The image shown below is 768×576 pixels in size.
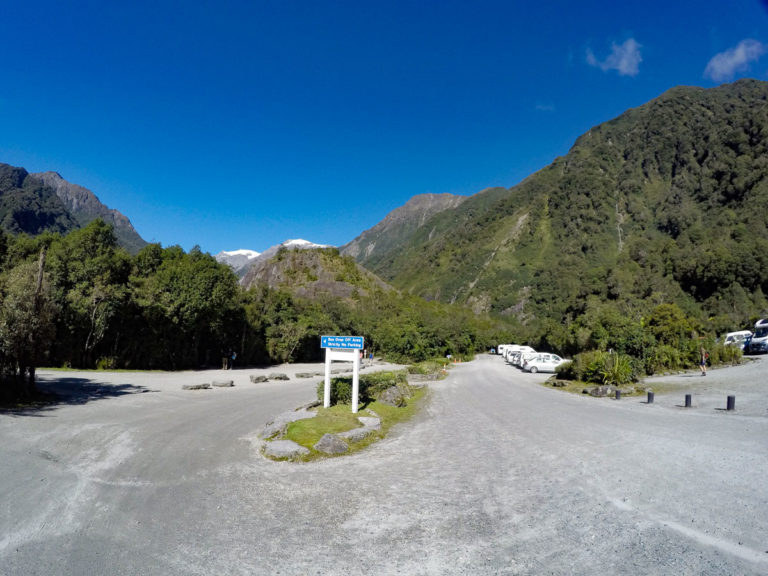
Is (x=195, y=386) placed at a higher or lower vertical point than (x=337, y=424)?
lower

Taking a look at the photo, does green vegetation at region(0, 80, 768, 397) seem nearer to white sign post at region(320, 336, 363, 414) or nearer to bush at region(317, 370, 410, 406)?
white sign post at region(320, 336, 363, 414)

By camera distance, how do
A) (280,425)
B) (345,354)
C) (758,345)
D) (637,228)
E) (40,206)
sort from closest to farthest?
(280,425)
(345,354)
(758,345)
(40,206)
(637,228)

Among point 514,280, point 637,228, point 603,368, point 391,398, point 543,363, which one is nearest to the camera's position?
point 391,398

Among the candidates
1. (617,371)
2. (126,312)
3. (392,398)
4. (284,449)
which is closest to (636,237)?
(617,371)

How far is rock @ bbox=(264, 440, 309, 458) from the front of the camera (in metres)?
8.71

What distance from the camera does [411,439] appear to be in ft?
35.2

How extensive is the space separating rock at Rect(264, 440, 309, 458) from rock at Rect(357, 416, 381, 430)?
253 centimetres

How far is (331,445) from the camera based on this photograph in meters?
9.24

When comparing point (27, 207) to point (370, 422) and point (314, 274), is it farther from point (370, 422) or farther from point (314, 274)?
point (370, 422)

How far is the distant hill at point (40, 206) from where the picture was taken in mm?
89875

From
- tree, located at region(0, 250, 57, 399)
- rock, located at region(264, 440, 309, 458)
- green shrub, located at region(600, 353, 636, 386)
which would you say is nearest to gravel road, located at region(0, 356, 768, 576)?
rock, located at region(264, 440, 309, 458)

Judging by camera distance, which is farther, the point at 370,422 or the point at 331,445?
the point at 370,422

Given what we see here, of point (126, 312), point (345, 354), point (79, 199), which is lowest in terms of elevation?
point (345, 354)

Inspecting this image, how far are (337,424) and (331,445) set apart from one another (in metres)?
1.71
